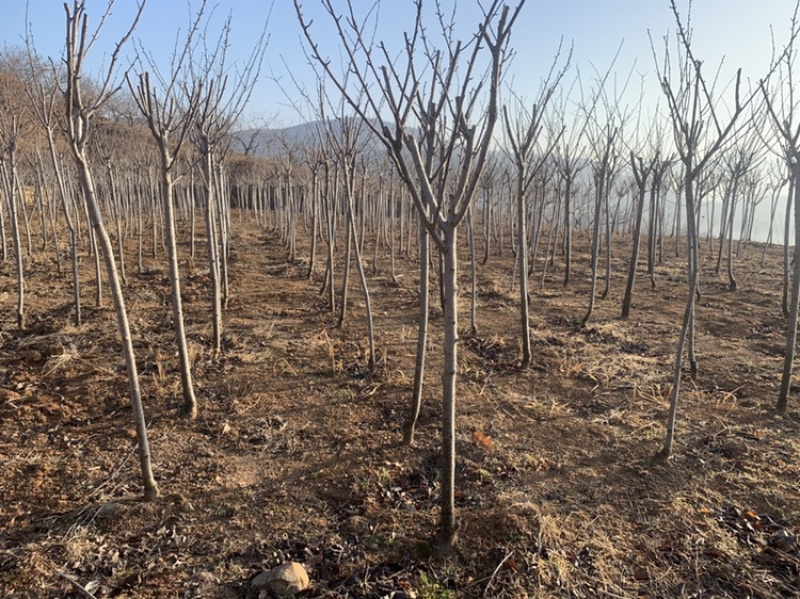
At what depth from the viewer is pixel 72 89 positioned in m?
2.58

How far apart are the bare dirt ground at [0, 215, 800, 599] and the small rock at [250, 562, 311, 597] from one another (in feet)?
0.27

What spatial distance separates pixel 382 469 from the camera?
140 inches

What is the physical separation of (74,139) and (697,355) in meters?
7.30

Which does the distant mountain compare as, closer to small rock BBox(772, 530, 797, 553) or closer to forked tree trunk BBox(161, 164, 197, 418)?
forked tree trunk BBox(161, 164, 197, 418)

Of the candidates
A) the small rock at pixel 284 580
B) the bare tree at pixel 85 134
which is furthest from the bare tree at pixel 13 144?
the small rock at pixel 284 580

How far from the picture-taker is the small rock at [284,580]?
7.95 feet

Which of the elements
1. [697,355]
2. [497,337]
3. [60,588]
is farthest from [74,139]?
[697,355]

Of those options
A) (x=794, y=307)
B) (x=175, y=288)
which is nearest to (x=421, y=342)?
(x=175, y=288)

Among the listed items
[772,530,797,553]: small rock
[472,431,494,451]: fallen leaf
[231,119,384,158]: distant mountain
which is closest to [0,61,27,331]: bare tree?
[231,119,384,158]: distant mountain

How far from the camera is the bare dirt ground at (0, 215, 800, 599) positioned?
2.60 m

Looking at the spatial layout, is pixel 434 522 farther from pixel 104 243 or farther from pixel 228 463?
pixel 104 243

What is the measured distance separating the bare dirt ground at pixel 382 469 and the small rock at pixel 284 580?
0.08 m

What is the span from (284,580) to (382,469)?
4.06ft

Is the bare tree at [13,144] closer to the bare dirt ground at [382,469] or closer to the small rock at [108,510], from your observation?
the bare dirt ground at [382,469]
